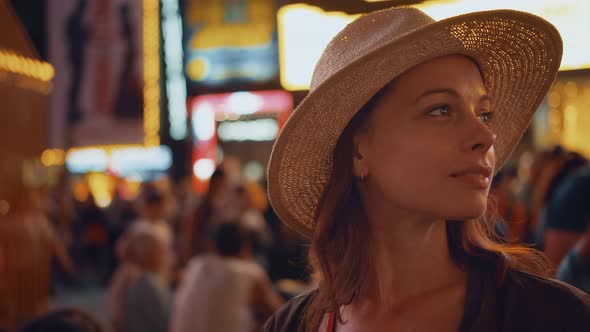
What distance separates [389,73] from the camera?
4.63ft

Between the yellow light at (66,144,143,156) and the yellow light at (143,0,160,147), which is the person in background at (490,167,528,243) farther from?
the yellow light at (66,144,143,156)

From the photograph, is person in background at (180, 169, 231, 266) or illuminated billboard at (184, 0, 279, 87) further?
illuminated billboard at (184, 0, 279, 87)

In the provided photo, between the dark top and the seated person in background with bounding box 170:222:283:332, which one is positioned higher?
the dark top

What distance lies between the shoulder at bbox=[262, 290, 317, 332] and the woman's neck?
A: 0.21 meters

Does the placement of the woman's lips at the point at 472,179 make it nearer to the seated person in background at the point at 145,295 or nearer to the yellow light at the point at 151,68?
the seated person in background at the point at 145,295

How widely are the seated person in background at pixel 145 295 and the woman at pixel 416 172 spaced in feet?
9.74

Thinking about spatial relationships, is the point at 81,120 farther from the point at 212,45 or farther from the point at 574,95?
the point at 574,95

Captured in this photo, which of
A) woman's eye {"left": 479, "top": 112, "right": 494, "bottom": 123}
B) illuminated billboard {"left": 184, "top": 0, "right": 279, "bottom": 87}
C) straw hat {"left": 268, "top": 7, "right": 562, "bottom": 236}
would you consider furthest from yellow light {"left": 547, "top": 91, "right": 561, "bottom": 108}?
woman's eye {"left": 479, "top": 112, "right": 494, "bottom": 123}

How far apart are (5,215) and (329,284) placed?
521cm

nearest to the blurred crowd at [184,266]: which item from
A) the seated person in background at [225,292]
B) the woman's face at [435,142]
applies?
the seated person in background at [225,292]

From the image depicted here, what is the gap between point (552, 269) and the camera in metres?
1.64

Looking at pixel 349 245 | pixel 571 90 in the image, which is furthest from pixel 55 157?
pixel 349 245

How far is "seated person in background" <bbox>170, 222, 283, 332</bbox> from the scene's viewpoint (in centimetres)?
392

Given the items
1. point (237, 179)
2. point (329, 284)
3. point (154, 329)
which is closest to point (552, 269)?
point (329, 284)
